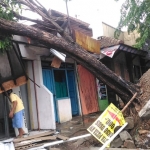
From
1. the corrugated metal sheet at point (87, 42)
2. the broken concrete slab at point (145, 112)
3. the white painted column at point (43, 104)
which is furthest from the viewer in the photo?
the corrugated metal sheet at point (87, 42)

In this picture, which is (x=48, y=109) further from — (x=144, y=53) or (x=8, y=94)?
(x=144, y=53)

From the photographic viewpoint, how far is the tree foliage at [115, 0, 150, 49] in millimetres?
11062

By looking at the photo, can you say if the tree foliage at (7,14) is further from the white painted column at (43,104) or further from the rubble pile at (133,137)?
the rubble pile at (133,137)

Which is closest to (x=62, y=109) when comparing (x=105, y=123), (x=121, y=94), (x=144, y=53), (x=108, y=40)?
(x=121, y=94)

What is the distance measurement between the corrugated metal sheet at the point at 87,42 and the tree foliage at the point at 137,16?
218 centimetres

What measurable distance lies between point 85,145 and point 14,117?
2311mm

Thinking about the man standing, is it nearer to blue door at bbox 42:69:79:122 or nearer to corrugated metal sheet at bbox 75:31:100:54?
blue door at bbox 42:69:79:122

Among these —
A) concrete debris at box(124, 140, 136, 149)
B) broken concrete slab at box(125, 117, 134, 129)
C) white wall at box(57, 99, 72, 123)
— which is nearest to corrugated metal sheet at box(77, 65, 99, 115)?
white wall at box(57, 99, 72, 123)

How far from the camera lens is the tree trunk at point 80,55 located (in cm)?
637

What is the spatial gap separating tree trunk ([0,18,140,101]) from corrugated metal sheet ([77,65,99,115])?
3.69 m

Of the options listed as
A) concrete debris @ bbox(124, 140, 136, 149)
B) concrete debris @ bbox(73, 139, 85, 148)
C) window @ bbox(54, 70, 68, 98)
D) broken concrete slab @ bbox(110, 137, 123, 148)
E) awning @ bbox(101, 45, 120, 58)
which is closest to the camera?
concrete debris @ bbox(124, 140, 136, 149)

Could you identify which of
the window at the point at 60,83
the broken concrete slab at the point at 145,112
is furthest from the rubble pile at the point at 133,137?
the window at the point at 60,83

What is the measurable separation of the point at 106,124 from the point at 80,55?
→ 7.96ft

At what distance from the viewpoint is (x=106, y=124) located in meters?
6.16
